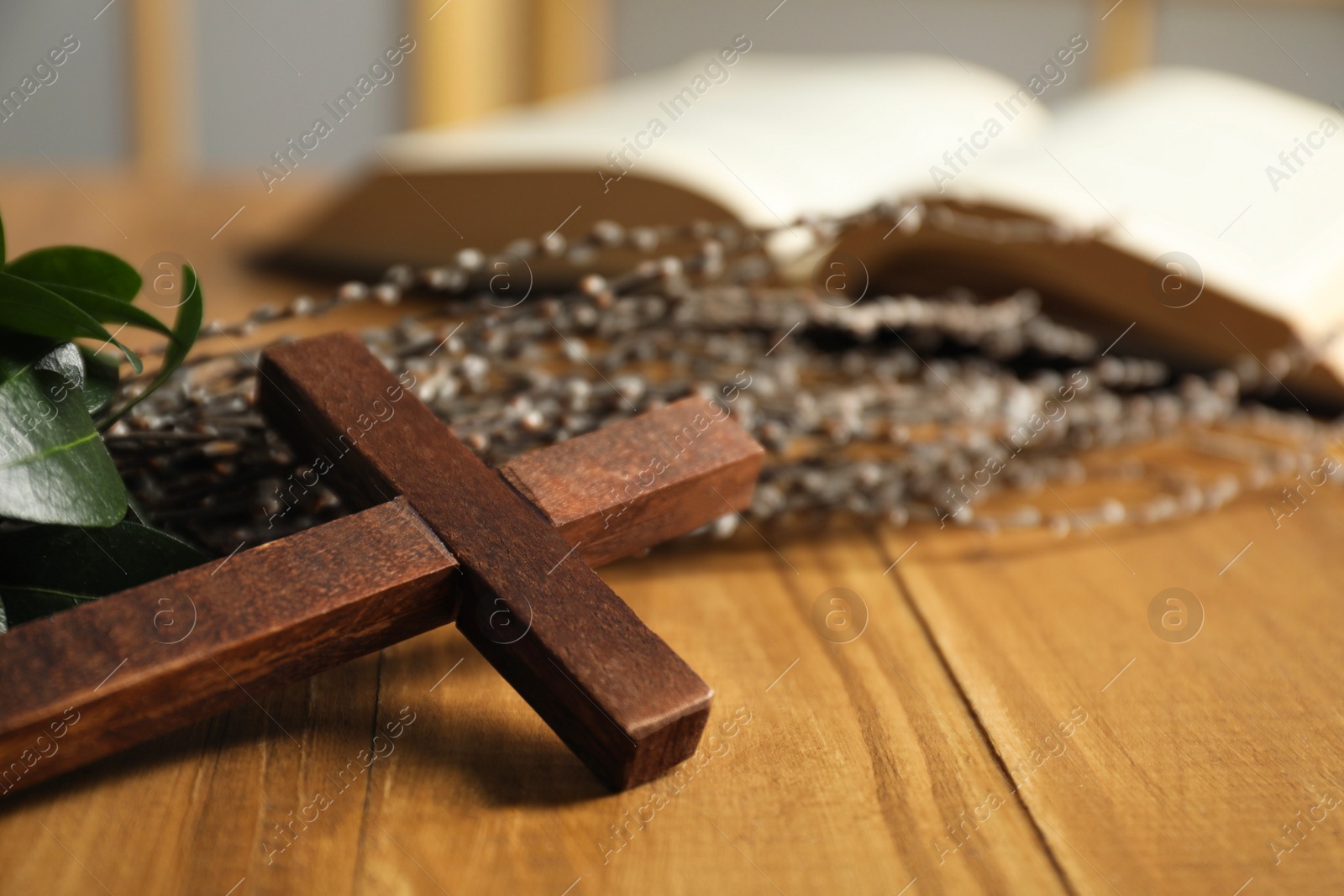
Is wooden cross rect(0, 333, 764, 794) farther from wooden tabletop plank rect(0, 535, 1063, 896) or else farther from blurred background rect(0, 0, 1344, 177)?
blurred background rect(0, 0, 1344, 177)

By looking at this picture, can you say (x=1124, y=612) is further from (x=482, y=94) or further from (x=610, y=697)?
(x=482, y=94)

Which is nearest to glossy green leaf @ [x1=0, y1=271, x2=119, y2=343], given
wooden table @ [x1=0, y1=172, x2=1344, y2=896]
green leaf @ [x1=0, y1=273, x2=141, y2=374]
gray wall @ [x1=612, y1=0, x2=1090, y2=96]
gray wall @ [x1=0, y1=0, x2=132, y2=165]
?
green leaf @ [x1=0, y1=273, x2=141, y2=374]

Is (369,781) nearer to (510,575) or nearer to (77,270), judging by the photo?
(510,575)

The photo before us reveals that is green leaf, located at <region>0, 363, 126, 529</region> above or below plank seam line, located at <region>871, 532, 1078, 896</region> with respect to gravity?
above

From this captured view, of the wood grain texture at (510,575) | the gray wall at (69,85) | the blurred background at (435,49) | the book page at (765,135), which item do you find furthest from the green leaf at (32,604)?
the gray wall at (69,85)

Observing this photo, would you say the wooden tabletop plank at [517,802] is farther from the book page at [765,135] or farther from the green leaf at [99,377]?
the book page at [765,135]

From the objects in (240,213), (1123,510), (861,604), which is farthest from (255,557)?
(240,213)

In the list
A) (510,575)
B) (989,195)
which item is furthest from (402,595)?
(989,195)

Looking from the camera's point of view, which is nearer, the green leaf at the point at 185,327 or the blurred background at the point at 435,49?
the green leaf at the point at 185,327
